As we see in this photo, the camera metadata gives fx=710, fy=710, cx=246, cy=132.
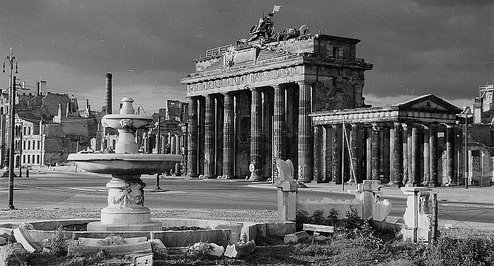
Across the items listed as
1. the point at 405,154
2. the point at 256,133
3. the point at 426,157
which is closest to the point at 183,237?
the point at 426,157

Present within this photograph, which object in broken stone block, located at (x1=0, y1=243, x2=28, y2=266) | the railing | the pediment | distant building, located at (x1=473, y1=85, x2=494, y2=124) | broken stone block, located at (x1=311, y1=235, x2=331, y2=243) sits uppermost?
the railing

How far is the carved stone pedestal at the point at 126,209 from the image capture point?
1659 centimetres

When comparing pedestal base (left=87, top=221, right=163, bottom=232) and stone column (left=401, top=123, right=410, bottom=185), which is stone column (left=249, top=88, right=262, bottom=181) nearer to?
stone column (left=401, top=123, right=410, bottom=185)

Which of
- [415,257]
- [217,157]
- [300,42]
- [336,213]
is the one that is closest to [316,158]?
[300,42]

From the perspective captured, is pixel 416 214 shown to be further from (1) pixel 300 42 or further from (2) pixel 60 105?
(2) pixel 60 105

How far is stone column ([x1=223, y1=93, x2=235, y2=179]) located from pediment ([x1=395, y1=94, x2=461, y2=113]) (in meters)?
26.9

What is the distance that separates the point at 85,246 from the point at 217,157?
232ft

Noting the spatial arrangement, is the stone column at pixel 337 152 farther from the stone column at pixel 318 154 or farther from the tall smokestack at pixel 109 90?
the tall smokestack at pixel 109 90

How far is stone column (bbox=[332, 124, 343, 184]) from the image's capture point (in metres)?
64.6

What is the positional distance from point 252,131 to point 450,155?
2164cm

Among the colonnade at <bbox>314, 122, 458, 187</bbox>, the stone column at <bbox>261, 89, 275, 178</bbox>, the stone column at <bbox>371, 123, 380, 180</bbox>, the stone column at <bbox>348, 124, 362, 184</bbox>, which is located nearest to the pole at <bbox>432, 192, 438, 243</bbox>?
the colonnade at <bbox>314, 122, 458, 187</bbox>

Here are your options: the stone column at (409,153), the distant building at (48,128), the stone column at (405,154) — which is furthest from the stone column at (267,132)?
the distant building at (48,128)

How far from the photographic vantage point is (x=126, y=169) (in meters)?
16.6

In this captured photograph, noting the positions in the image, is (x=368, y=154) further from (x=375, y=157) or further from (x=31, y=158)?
(x=31, y=158)
